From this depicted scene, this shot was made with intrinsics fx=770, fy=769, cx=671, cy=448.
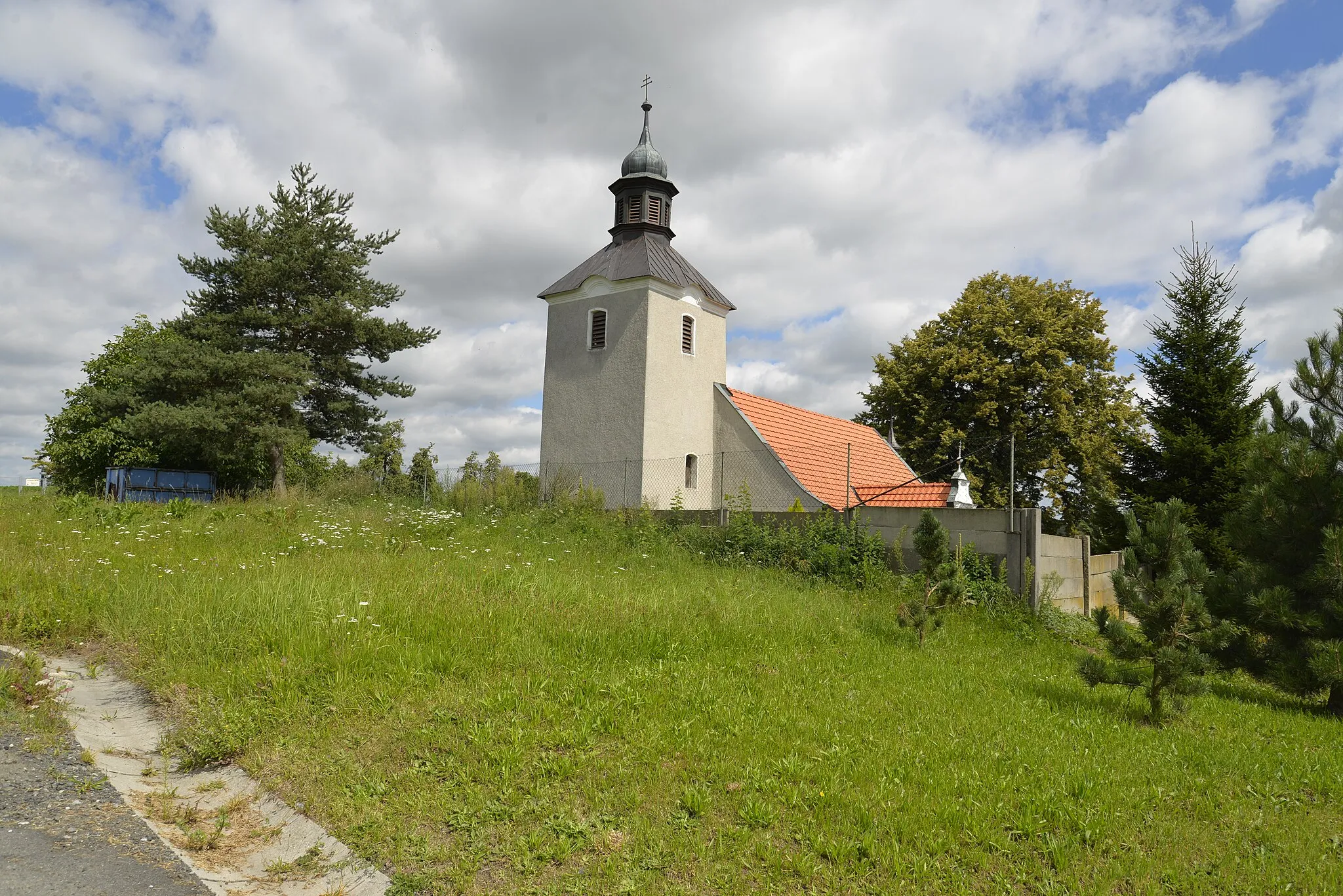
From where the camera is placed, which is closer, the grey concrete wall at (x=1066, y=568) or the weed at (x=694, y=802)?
the weed at (x=694, y=802)

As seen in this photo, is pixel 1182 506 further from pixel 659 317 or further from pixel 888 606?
pixel 659 317

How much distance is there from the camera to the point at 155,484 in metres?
21.8

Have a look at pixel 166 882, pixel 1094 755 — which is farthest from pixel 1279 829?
pixel 166 882

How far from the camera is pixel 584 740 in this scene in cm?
484

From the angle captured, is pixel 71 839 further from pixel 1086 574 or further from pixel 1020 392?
pixel 1020 392

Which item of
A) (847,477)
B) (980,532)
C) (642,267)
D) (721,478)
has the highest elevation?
(642,267)

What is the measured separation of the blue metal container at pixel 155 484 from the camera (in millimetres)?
21391

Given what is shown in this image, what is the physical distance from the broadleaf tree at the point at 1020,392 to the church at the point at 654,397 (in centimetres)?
805

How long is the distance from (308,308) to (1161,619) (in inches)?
881

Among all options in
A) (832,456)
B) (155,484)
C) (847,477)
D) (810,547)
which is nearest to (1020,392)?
(832,456)

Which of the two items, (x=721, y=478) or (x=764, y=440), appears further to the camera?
(x=764, y=440)

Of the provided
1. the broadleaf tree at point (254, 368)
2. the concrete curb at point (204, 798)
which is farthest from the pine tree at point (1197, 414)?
the broadleaf tree at point (254, 368)

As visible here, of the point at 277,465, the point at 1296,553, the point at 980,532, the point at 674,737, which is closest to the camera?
the point at 674,737

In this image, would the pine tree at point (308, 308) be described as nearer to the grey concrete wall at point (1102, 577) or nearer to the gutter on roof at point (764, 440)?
the gutter on roof at point (764, 440)
